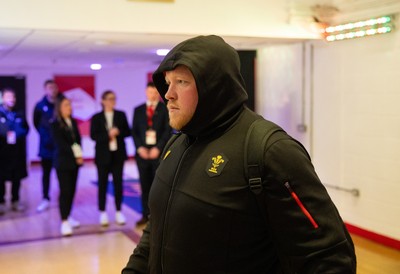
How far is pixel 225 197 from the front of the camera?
1267 mm

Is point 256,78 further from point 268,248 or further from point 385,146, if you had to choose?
point 268,248

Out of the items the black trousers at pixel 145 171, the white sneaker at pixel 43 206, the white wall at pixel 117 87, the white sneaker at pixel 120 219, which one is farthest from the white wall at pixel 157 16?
the white wall at pixel 117 87

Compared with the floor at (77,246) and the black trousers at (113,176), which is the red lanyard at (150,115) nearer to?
the black trousers at (113,176)

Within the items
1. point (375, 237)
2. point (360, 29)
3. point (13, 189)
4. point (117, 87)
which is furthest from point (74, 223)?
point (117, 87)

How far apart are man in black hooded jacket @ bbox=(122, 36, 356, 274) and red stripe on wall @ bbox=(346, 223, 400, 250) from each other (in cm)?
390

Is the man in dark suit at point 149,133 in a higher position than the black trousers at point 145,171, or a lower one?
higher

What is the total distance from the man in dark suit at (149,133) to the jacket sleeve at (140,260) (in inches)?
154

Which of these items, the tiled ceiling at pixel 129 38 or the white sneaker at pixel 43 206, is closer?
the tiled ceiling at pixel 129 38

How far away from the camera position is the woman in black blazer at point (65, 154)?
5.41 meters

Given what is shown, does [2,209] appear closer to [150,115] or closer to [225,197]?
[150,115]

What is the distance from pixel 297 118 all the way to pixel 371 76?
1355 millimetres

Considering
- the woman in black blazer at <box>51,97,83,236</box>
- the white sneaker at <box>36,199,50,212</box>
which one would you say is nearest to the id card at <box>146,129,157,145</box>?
the woman in black blazer at <box>51,97,83,236</box>

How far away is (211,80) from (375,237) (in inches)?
166

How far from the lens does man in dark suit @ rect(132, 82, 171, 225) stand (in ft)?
18.4
